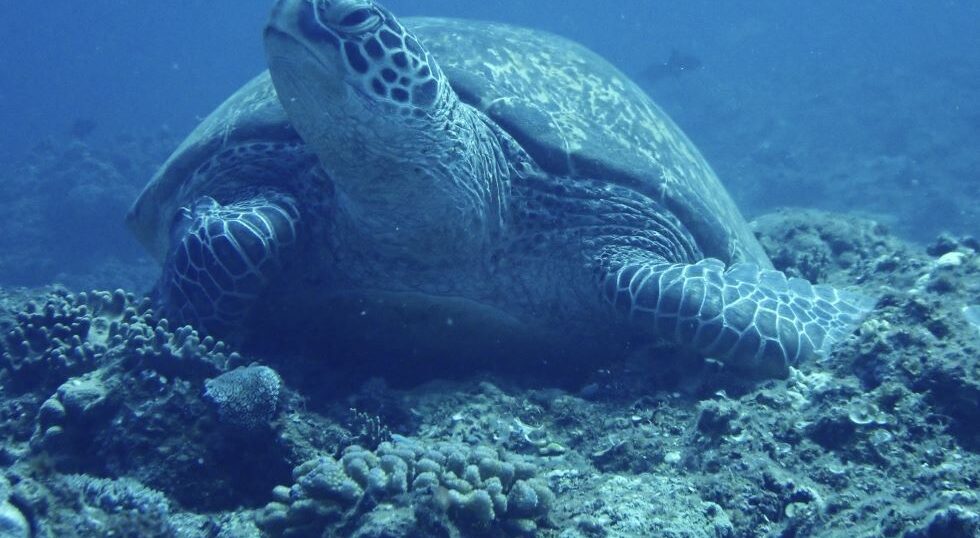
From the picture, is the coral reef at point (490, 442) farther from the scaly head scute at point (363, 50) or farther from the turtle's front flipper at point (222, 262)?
the scaly head scute at point (363, 50)

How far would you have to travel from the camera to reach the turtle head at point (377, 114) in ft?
9.50

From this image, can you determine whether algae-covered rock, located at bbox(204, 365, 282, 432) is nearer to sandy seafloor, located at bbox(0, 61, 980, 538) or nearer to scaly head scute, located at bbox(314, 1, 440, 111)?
sandy seafloor, located at bbox(0, 61, 980, 538)

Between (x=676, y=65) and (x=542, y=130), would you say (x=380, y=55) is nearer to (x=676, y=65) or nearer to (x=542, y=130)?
(x=542, y=130)

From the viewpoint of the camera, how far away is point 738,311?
10.9 feet

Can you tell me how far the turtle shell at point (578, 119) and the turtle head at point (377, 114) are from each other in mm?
602

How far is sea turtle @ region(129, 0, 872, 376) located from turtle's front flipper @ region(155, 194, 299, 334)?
11 millimetres

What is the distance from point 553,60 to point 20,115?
6558cm

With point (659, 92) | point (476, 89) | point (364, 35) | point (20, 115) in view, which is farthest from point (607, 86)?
point (20, 115)

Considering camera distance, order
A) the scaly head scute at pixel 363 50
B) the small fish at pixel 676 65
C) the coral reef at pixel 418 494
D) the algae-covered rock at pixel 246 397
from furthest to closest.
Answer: the small fish at pixel 676 65
the scaly head scute at pixel 363 50
the algae-covered rock at pixel 246 397
the coral reef at pixel 418 494

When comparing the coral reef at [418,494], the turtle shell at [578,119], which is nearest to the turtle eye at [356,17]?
the turtle shell at [578,119]

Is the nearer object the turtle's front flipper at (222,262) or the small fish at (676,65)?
the turtle's front flipper at (222,262)

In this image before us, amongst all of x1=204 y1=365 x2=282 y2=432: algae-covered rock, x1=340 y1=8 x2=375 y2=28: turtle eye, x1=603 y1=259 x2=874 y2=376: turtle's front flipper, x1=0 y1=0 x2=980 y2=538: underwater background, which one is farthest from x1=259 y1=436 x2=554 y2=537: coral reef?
x1=340 y1=8 x2=375 y2=28: turtle eye

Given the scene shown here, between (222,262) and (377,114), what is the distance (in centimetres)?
126

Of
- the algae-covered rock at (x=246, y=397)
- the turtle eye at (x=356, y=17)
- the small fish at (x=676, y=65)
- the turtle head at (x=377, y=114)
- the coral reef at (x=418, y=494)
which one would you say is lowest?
the coral reef at (x=418, y=494)
